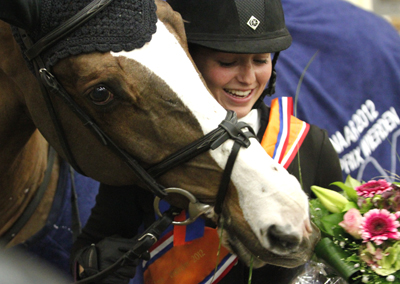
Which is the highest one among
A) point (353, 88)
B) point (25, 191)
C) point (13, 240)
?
point (25, 191)

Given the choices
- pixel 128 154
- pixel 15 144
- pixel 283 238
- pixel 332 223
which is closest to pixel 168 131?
pixel 128 154

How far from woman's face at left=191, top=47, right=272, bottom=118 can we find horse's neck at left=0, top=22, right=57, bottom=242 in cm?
61

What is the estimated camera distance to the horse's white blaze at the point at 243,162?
1219 mm

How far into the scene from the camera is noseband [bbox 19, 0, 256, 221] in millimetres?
1266

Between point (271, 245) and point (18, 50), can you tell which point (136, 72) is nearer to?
point (18, 50)

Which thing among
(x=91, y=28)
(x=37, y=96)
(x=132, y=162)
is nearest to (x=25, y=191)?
(x=37, y=96)

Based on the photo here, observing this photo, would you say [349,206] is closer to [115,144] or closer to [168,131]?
[168,131]

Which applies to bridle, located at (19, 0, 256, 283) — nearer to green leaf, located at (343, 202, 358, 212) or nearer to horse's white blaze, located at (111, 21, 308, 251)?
horse's white blaze, located at (111, 21, 308, 251)

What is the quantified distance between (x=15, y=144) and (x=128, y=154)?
1.83ft

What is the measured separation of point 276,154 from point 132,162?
560 millimetres

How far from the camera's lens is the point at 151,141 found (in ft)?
4.36

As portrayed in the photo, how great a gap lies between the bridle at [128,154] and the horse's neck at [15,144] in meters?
0.13

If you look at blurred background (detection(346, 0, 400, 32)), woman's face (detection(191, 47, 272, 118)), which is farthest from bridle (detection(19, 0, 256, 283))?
blurred background (detection(346, 0, 400, 32))

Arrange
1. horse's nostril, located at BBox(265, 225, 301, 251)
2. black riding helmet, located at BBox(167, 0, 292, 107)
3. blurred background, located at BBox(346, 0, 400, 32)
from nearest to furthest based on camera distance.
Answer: horse's nostril, located at BBox(265, 225, 301, 251) < black riding helmet, located at BBox(167, 0, 292, 107) < blurred background, located at BBox(346, 0, 400, 32)
